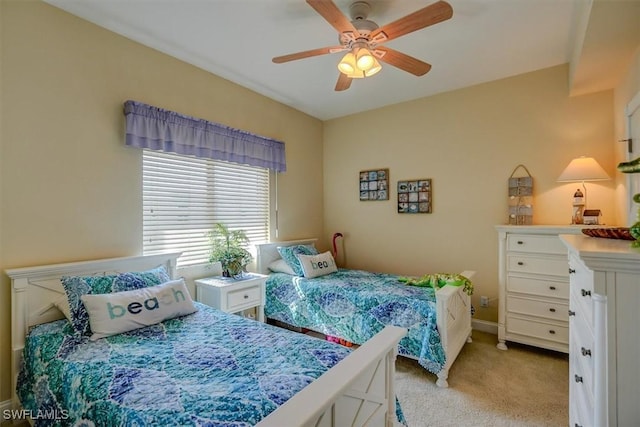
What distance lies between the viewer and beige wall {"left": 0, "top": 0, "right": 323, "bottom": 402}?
187cm

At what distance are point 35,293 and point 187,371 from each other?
1.35 meters

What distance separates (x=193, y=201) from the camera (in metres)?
Answer: 2.88

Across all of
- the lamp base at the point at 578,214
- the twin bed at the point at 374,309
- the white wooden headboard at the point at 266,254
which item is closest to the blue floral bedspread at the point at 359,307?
the twin bed at the point at 374,309

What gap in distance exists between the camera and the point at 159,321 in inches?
74.0

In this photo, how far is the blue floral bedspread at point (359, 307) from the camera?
7.69 ft

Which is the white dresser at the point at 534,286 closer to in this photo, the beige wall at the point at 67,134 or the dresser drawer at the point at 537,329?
the dresser drawer at the point at 537,329

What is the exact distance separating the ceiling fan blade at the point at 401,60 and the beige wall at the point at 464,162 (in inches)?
59.8

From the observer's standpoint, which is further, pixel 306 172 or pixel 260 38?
pixel 306 172

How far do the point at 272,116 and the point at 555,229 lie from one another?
10.3 ft

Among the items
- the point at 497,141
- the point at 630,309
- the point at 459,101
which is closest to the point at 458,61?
the point at 459,101

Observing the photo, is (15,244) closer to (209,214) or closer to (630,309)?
(209,214)

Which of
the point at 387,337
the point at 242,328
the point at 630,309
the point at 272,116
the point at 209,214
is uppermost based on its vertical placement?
the point at 272,116

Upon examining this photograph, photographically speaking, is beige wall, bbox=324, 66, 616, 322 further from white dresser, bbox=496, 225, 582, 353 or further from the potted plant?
the potted plant

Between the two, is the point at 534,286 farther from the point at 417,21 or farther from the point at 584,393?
the point at 417,21
